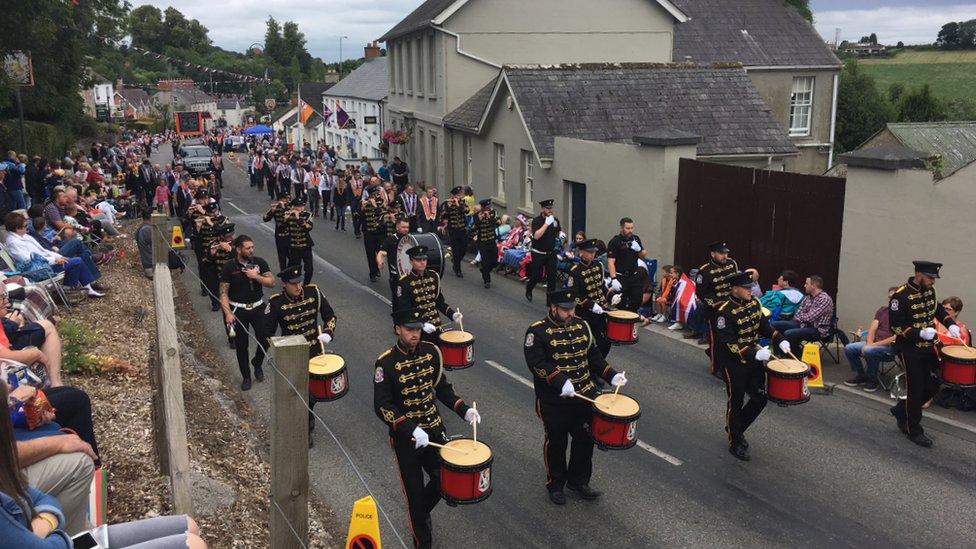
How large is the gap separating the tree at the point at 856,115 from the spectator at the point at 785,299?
99.0ft

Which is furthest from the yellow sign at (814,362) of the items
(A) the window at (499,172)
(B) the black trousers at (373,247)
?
(A) the window at (499,172)

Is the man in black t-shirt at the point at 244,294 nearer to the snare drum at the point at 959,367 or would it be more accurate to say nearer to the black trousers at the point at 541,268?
the black trousers at the point at 541,268

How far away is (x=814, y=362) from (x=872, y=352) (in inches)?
32.7

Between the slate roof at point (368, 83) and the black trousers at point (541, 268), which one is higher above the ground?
the slate roof at point (368, 83)

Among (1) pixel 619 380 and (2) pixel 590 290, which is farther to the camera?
(2) pixel 590 290

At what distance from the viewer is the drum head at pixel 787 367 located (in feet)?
28.8

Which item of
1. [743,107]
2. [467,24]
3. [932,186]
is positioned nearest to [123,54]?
[467,24]

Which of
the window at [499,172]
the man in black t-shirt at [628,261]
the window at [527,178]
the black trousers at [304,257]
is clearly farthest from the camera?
the window at [499,172]

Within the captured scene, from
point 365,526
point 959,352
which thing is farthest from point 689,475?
point 365,526

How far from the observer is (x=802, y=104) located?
3344 centimetres

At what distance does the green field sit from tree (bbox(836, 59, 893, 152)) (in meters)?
27.9

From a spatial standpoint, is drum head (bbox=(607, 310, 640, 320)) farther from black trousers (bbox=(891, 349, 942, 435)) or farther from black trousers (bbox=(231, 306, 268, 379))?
black trousers (bbox=(231, 306, 268, 379))

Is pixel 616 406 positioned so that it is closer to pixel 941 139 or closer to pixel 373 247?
pixel 373 247

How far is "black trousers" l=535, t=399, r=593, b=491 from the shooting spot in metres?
8.18
